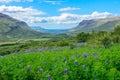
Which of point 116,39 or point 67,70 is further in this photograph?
point 116,39

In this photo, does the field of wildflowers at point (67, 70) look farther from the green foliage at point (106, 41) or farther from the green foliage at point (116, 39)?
the green foliage at point (116, 39)

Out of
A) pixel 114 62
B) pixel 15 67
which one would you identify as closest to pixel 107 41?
pixel 114 62

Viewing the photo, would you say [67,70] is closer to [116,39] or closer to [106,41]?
[106,41]

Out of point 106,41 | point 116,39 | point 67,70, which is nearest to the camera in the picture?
point 67,70

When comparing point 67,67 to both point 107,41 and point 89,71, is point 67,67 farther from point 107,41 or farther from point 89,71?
point 107,41

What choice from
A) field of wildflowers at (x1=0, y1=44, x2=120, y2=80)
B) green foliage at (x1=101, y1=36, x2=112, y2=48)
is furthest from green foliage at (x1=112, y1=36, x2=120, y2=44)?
field of wildflowers at (x1=0, y1=44, x2=120, y2=80)

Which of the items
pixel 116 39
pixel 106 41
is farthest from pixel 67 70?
pixel 116 39

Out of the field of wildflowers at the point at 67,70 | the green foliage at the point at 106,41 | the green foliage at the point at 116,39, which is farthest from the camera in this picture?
the green foliage at the point at 116,39

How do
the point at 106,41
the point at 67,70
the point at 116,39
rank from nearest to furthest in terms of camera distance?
1. the point at 67,70
2. the point at 106,41
3. the point at 116,39

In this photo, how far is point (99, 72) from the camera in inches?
299

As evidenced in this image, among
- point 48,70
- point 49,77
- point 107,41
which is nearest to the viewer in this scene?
point 49,77

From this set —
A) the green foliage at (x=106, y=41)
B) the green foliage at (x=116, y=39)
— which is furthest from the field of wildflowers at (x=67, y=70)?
the green foliage at (x=116, y=39)

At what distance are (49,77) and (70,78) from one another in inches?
24.3

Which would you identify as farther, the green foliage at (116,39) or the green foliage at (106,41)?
the green foliage at (116,39)
